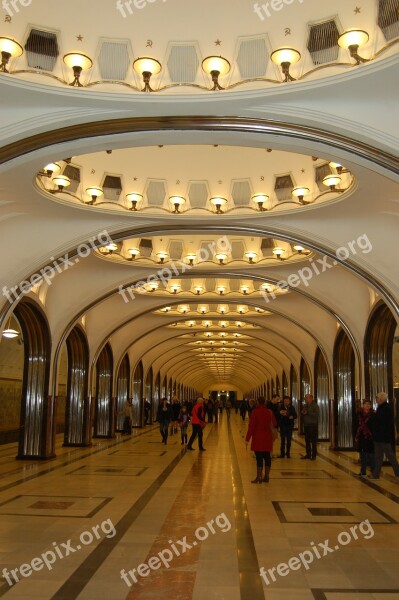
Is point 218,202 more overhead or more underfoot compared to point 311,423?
more overhead

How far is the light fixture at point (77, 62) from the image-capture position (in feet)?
20.3

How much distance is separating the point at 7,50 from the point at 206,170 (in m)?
4.95

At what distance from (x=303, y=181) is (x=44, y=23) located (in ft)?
16.4

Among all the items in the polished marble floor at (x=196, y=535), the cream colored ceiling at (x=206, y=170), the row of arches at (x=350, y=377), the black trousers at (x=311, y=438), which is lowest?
the polished marble floor at (x=196, y=535)

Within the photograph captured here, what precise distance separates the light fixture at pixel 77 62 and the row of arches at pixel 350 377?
31.6 feet

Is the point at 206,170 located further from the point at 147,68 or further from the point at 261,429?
the point at 261,429

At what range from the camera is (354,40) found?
581 cm

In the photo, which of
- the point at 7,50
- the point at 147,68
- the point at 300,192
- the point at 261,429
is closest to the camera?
the point at 7,50

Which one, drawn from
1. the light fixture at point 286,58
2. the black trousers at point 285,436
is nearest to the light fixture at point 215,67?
the light fixture at point 286,58

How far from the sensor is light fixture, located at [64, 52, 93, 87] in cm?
618

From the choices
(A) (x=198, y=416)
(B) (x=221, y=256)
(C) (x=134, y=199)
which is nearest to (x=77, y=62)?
(C) (x=134, y=199)

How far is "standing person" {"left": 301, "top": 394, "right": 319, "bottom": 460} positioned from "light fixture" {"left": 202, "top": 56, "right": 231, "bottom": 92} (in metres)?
8.82

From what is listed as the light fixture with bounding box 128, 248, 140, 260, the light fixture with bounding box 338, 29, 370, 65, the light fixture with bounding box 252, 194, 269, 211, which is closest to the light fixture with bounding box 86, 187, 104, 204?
the light fixture with bounding box 252, 194, 269, 211

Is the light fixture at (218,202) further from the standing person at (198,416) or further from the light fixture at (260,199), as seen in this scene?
the standing person at (198,416)
